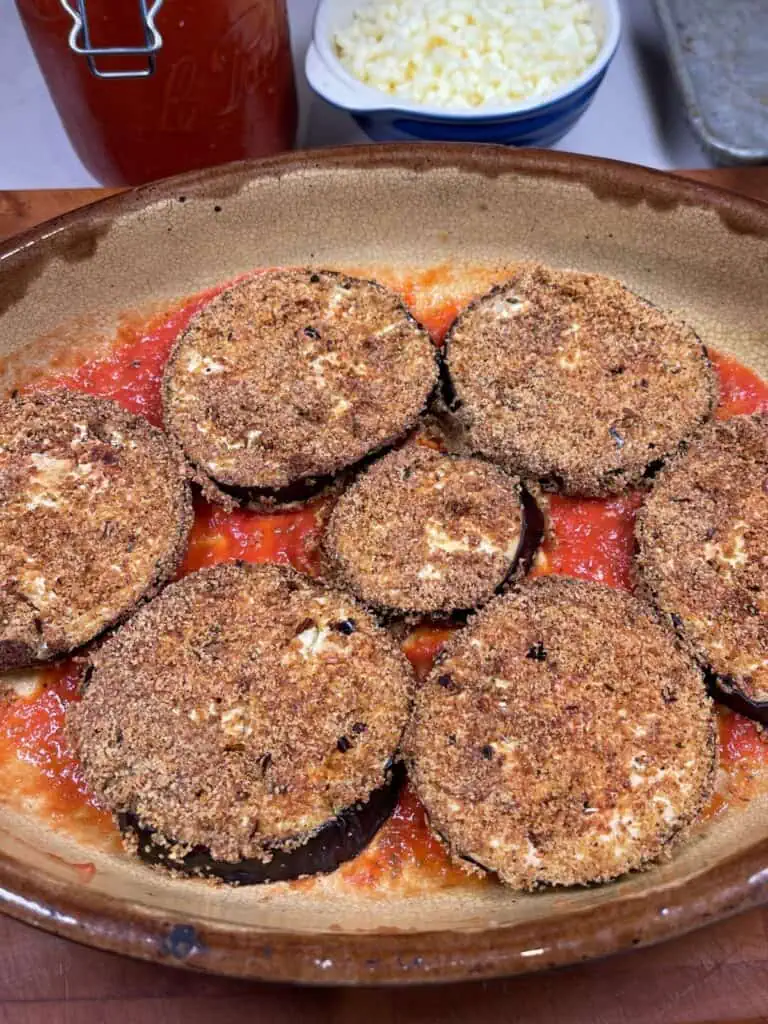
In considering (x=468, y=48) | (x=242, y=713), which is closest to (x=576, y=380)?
(x=242, y=713)

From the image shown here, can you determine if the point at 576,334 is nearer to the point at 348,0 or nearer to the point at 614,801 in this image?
the point at 614,801

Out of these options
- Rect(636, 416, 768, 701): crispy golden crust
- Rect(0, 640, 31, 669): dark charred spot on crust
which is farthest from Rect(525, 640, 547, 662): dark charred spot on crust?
Rect(0, 640, 31, 669): dark charred spot on crust

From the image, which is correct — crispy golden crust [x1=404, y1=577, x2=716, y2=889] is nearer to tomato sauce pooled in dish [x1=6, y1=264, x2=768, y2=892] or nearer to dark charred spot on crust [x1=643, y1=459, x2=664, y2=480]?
tomato sauce pooled in dish [x1=6, y1=264, x2=768, y2=892]

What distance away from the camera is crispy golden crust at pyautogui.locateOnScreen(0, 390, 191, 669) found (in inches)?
68.6

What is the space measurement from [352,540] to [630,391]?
0.68 meters

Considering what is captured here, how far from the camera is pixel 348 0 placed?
101 inches

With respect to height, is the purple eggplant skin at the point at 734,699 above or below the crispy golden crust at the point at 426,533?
below

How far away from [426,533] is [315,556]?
0.26m

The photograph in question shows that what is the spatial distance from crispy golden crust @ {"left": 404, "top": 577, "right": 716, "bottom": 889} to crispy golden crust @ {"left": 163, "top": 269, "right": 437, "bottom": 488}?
1.64 feet

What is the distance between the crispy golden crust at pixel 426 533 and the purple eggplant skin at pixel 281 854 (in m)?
0.38

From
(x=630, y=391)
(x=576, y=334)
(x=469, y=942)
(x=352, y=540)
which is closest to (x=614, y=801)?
(x=469, y=942)

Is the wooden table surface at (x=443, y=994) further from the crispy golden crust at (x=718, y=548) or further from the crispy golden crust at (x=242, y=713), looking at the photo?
the crispy golden crust at (x=718, y=548)

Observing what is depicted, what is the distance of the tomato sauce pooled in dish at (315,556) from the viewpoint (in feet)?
5.37

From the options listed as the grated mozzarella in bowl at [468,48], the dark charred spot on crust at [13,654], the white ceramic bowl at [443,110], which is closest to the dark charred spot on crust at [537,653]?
the dark charred spot on crust at [13,654]
